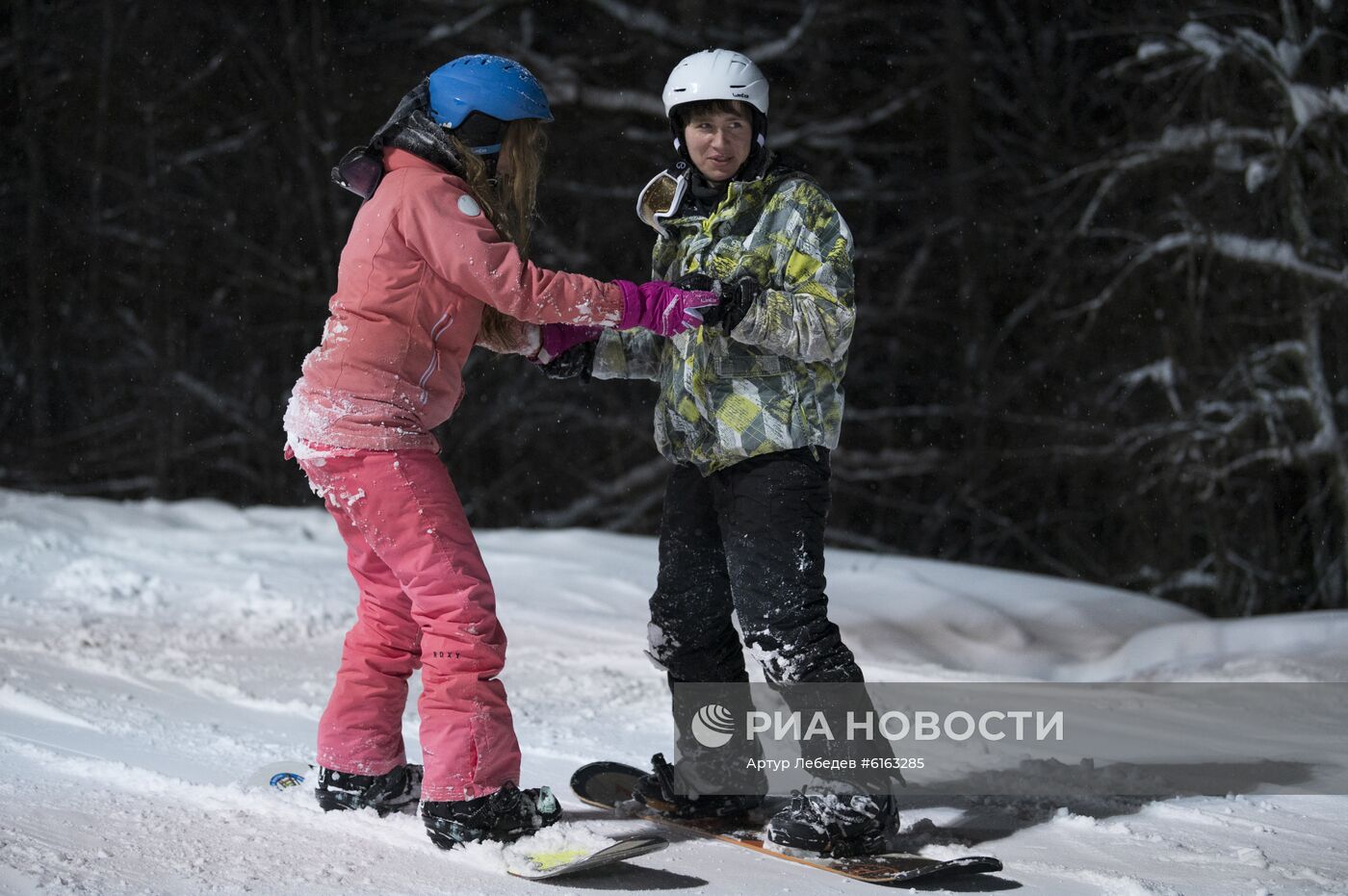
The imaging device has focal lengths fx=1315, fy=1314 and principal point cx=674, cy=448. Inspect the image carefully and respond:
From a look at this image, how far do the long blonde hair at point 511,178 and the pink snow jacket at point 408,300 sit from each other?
0.05 m

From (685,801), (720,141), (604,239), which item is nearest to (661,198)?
(720,141)

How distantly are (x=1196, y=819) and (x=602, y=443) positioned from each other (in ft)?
23.0

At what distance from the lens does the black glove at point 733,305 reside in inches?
Result: 94.6

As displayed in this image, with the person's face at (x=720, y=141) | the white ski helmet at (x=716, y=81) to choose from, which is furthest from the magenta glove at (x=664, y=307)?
the white ski helmet at (x=716, y=81)

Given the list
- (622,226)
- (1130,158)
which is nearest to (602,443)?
(622,226)

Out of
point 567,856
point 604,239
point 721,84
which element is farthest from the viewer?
point 604,239

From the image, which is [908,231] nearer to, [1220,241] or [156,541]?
[1220,241]

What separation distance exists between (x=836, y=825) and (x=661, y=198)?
1.28 m

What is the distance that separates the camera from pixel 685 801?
2.77 meters

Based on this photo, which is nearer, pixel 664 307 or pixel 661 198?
pixel 664 307

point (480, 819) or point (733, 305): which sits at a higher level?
point (733, 305)

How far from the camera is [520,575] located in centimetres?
555

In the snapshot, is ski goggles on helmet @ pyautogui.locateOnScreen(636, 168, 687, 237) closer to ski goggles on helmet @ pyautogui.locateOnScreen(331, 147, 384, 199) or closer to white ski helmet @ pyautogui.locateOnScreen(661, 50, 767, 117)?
white ski helmet @ pyautogui.locateOnScreen(661, 50, 767, 117)

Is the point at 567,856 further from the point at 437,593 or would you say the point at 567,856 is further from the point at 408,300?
the point at 408,300
